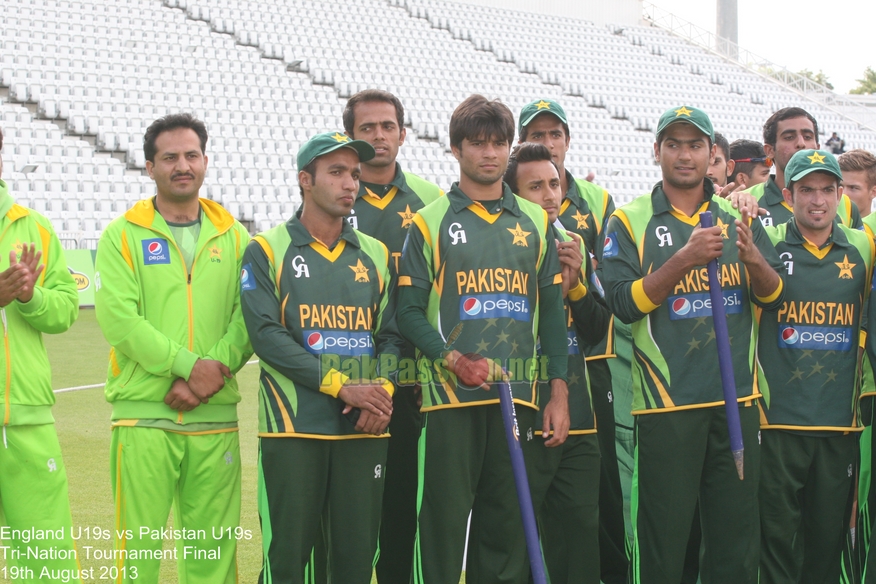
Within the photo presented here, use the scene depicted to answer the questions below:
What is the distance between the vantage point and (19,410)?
3.50m

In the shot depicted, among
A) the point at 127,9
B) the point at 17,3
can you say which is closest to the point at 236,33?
the point at 127,9

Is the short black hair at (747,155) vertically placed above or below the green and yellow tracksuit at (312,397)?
above

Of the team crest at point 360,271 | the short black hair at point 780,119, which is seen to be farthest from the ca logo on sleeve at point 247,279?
the short black hair at point 780,119

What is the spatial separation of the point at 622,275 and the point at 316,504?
148 cm

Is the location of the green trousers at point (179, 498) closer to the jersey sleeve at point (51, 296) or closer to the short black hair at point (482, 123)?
the jersey sleeve at point (51, 296)

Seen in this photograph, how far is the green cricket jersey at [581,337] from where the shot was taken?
385 cm

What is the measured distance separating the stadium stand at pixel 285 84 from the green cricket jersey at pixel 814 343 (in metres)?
12.1

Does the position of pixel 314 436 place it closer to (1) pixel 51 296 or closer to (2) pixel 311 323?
(2) pixel 311 323

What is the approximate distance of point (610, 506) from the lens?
15.0ft

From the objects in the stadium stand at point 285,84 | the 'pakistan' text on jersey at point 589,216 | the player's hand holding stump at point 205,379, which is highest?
the stadium stand at point 285,84

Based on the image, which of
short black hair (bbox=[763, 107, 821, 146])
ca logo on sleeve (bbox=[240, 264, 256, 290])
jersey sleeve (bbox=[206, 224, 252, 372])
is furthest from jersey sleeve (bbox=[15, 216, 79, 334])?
short black hair (bbox=[763, 107, 821, 146])

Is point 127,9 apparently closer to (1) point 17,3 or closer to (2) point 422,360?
(1) point 17,3

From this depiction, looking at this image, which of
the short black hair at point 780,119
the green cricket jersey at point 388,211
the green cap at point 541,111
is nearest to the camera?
the green cricket jersey at point 388,211

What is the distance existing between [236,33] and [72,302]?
69.8 ft
